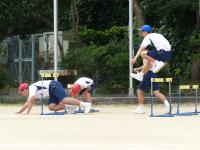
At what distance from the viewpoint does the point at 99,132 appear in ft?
39.7

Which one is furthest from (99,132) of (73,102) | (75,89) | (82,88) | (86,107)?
(82,88)

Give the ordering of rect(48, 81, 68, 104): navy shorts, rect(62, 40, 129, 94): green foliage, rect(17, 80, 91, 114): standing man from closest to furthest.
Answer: rect(17, 80, 91, 114): standing man
rect(48, 81, 68, 104): navy shorts
rect(62, 40, 129, 94): green foliage

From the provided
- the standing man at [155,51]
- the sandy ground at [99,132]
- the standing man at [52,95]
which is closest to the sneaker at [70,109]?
the standing man at [52,95]

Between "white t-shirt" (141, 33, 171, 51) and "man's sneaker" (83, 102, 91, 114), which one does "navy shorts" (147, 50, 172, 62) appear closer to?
"white t-shirt" (141, 33, 171, 51)

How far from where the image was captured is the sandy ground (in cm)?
1028

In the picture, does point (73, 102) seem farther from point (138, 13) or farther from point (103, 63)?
point (138, 13)

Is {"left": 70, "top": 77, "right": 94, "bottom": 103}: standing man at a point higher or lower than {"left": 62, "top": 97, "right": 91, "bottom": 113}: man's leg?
higher

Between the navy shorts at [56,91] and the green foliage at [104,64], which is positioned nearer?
the navy shorts at [56,91]

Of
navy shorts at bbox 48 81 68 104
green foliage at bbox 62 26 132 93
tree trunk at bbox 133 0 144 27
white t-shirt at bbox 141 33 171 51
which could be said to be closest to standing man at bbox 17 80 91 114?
navy shorts at bbox 48 81 68 104

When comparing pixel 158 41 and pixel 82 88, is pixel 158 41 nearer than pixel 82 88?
Yes

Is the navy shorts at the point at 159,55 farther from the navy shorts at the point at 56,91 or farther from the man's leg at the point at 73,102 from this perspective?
the navy shorts at the point at 56,91

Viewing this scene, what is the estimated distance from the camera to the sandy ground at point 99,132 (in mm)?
10281

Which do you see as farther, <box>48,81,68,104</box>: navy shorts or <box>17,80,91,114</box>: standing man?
<box>48,81,68,104</box>: navy shorts

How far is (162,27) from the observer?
1195 inches
